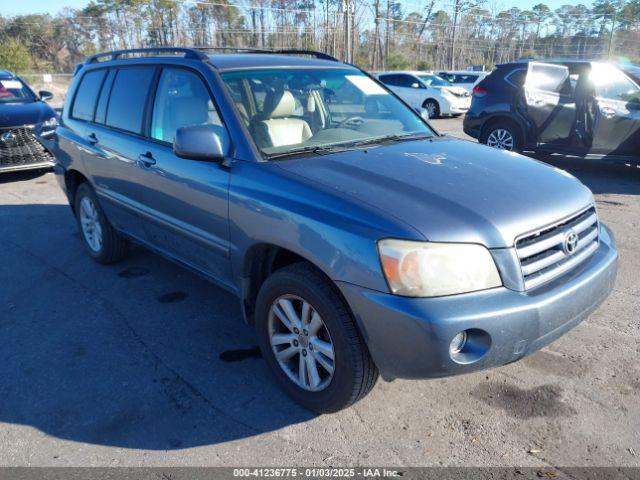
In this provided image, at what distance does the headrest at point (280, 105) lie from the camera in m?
3.44

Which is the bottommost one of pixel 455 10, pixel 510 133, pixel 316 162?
pixel 510 133

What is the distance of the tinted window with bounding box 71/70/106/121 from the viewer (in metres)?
4.82

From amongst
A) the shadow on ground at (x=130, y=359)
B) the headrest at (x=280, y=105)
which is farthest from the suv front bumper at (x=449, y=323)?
the headrest at (x=280, y=105)

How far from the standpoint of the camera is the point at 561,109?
8.35 metres

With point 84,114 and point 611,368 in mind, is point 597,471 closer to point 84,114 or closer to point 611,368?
point 611,368

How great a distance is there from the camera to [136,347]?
11.9 ft

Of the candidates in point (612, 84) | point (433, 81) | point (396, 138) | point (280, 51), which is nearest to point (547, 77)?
point (612, 84)

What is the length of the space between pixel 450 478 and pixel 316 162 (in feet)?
5.67

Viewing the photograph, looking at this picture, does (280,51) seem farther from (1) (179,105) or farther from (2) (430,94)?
(2) (430,94)

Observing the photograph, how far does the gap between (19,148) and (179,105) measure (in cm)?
632

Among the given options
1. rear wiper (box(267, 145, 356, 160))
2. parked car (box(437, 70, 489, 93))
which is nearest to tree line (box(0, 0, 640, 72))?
parked car (box(437, 70, 489, 93))

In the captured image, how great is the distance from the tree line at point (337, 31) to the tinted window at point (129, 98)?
2206 centimetres

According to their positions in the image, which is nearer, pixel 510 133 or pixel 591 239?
pixel 591 239

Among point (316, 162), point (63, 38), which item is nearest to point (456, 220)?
point (316, 162)
